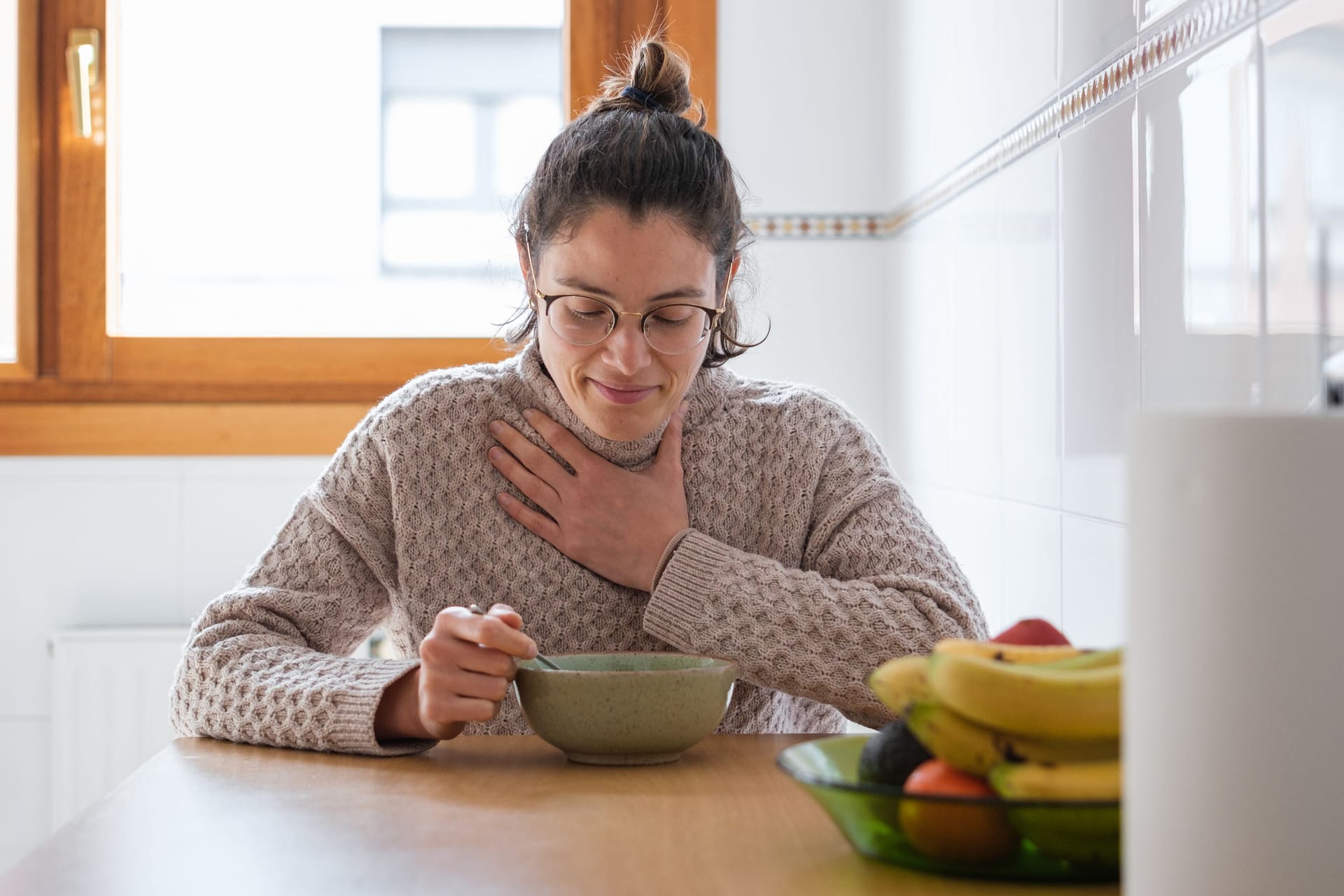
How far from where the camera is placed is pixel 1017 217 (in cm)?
180

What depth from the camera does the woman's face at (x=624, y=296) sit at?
4.36 ft

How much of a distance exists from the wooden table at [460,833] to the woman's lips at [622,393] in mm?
412

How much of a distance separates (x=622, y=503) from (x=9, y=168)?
1.92 meters

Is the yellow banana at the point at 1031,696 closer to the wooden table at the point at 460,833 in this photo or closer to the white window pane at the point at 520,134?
the wooden table at the point at 460,833

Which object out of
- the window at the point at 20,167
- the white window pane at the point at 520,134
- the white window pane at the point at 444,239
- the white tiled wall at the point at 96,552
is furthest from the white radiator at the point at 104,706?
the white window pane at the point at 520,134

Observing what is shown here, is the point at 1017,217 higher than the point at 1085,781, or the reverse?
the point at 1017,217

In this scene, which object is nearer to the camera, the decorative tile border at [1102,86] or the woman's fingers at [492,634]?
the woman's fingers at [492,634]

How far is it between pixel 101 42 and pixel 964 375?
1805 mm

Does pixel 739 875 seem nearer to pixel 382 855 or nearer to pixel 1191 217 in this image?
pixel 382 855

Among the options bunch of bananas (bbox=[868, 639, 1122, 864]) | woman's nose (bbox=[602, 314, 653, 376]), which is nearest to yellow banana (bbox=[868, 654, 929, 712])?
bunch of bananas (bbox=[868, 639, 1122, 864])

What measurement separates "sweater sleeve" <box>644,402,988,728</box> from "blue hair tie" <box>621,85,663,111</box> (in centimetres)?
50

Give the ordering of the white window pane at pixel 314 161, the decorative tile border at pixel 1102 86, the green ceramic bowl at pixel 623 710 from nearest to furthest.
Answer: the green ceramic bowl at pixel 623 710 < the decorative tile border at pixel 1102 86 < the white window pane at pixel 314 161

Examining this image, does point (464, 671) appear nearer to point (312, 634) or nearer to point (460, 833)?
point (460, 833)

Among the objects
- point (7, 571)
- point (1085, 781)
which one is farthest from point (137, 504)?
point (1085, 781)
